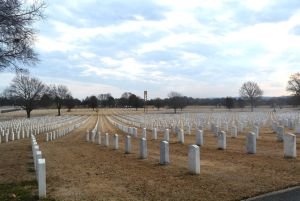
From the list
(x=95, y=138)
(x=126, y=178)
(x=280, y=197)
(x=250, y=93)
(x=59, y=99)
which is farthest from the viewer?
(x=250, y=93)

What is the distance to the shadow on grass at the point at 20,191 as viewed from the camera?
777 centimetres

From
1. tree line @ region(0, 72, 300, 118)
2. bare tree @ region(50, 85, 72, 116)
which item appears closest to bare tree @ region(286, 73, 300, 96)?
tree line @ region(0, 72, 300, 118)

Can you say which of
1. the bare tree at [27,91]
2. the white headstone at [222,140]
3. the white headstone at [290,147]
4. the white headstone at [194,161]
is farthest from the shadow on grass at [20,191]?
the bare tree at [27,91]

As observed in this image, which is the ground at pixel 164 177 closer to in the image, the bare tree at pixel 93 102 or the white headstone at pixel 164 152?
the white headstone at pixel 164 152

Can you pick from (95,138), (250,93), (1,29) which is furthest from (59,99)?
(1,29)

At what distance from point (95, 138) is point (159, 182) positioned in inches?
609

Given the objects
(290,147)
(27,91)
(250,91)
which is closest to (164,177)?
(290,147)

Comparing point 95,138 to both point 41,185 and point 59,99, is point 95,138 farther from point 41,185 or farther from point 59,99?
point 59,99

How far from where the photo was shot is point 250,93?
128 meters

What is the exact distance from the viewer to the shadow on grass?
7.77 m

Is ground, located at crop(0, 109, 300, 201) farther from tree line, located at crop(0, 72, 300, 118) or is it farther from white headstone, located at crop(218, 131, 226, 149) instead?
tree line, located at crop(0, 72, 300, 118)

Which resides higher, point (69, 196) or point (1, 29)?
point (1, 29)

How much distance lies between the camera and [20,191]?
8.46m

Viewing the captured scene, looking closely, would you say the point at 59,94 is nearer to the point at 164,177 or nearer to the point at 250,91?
the point at 250,91
